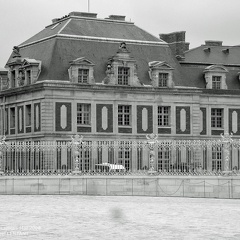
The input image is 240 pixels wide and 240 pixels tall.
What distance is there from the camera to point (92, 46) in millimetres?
61875

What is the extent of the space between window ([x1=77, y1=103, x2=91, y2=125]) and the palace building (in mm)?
62

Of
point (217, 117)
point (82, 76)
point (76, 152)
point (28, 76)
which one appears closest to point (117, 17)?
point (82, 76)

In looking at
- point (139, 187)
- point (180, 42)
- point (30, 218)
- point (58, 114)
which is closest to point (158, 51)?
point (180, 42)

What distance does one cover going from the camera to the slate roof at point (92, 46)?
198ft

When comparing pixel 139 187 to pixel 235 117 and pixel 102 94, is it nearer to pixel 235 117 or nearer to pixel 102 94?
pixel 102 94

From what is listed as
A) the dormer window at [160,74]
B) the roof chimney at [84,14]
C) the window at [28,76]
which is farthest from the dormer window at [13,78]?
the dormer window at [160,74]

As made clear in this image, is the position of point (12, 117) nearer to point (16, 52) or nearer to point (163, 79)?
point (16, 52)

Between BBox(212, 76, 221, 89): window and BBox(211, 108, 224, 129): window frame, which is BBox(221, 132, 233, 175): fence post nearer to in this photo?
BBox(211, 108, 224, 129): window frame

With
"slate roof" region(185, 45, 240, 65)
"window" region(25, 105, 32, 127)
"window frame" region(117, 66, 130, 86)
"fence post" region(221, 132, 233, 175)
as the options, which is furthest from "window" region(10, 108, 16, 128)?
"fence post" region(221, 132, 233, 175)

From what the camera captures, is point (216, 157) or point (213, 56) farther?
Result: point (213, 56)

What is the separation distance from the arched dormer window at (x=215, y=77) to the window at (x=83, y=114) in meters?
9.66

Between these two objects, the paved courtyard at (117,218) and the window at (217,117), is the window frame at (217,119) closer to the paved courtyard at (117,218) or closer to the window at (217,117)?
the window at (217,117)

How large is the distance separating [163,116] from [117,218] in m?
36.8

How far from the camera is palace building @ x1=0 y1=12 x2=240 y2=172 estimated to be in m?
59.7
